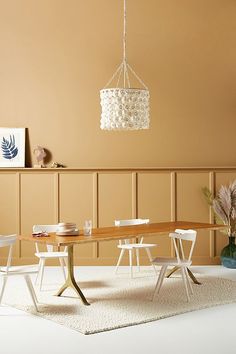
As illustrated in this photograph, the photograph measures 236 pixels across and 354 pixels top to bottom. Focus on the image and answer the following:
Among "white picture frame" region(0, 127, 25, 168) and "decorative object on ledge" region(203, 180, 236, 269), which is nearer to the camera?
"decorative object on ledge" region(203, 180, 236, 269)

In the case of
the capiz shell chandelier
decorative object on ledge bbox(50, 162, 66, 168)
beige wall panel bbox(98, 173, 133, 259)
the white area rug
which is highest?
the capiz shell chandelier

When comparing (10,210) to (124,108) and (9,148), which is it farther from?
(124,108)

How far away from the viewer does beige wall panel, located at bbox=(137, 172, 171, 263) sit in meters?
8.78

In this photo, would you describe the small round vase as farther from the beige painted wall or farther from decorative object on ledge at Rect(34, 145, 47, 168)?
decorative object on ledge at Rect(34, 145, 47, 168)

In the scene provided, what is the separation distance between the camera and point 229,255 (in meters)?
8.49

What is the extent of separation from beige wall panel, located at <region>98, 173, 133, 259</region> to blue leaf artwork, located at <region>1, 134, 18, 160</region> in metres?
1.23

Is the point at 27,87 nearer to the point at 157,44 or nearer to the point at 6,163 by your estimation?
the point at 6,163

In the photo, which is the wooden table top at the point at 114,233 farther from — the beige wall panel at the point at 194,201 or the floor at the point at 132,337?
the beige wall panel at the point at 194,201

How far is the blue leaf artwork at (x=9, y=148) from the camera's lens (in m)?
8.91

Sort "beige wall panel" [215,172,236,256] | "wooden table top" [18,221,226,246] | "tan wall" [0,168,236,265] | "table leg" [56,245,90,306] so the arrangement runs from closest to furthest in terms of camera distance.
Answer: "wooden table top" [18,221,226,246]
"table leg" [56,245,90,306]
"tan wall" [0,168,236,265]
"beige wall panel" [215,172,236,256]

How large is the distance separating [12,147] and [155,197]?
6.74 ft

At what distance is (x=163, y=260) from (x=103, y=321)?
3.80ft

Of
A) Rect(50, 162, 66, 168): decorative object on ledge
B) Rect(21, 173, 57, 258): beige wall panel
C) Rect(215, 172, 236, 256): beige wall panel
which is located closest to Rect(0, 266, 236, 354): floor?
Rect(21, 173, 57, 258): beige wall panel

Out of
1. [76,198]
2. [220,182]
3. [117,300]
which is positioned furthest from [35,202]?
[117,300]
